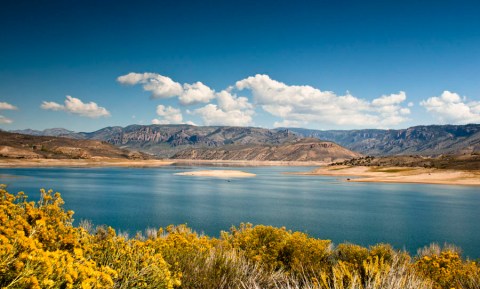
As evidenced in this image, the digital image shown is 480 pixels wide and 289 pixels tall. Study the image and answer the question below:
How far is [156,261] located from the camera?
26.5 feet

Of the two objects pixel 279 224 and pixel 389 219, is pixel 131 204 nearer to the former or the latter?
pixel 279 224

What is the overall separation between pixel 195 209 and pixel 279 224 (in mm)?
16184

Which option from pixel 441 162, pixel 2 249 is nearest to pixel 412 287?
pixel 2 249

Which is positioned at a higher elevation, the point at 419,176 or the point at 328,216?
the point at 419,176

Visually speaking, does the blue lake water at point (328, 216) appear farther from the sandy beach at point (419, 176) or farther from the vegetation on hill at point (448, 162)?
the vegetation on hill at point (448, 162)

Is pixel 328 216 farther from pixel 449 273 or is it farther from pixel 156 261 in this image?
pixel 156 261

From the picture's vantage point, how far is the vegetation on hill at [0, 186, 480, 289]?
563 cm

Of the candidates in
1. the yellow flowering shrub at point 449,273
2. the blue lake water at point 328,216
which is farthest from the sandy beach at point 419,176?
the yellow flowering shrub at point 449,273

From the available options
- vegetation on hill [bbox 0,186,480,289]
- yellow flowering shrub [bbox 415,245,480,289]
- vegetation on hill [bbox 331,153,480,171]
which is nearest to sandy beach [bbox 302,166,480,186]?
vegetation on hill [bbox 331,153,480,171]

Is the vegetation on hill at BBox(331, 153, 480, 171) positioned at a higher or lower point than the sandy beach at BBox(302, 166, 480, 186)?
higher

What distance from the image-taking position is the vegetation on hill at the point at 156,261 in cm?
563

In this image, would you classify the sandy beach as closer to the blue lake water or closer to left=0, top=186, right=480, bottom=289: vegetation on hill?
the blue lake water

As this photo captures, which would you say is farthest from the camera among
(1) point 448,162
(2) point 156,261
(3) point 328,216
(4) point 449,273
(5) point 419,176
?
(1) point 448,162

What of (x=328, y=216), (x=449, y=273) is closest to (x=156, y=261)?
(x=449, y=273)
